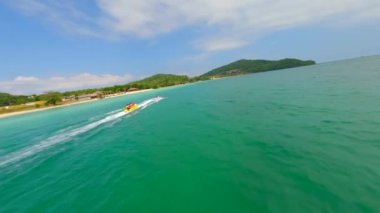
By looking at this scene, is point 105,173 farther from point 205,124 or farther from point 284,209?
point 205,124

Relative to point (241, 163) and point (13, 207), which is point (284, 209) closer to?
point (241, 163)

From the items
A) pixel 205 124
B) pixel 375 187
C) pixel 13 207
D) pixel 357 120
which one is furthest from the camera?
pixel 205 124

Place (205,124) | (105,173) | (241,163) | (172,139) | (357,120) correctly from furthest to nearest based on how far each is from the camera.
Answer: (205,124) → (172,139) → (357,120) → (105,173) → (241,163)

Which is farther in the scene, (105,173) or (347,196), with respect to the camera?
(105,173)

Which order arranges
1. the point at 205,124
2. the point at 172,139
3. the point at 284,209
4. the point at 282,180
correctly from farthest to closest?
the point at 205,124 < the point at 172,139 < the point at 282,180 < the point at 284,209

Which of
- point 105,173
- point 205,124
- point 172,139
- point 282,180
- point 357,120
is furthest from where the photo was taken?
point 205,124

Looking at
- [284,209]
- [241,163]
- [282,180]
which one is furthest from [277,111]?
[284,209]

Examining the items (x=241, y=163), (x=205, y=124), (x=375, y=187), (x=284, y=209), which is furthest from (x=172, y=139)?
(x=375, y=187)

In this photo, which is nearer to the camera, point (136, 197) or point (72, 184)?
point (136, 197)

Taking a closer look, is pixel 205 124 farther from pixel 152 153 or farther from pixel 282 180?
pixel 282 180
